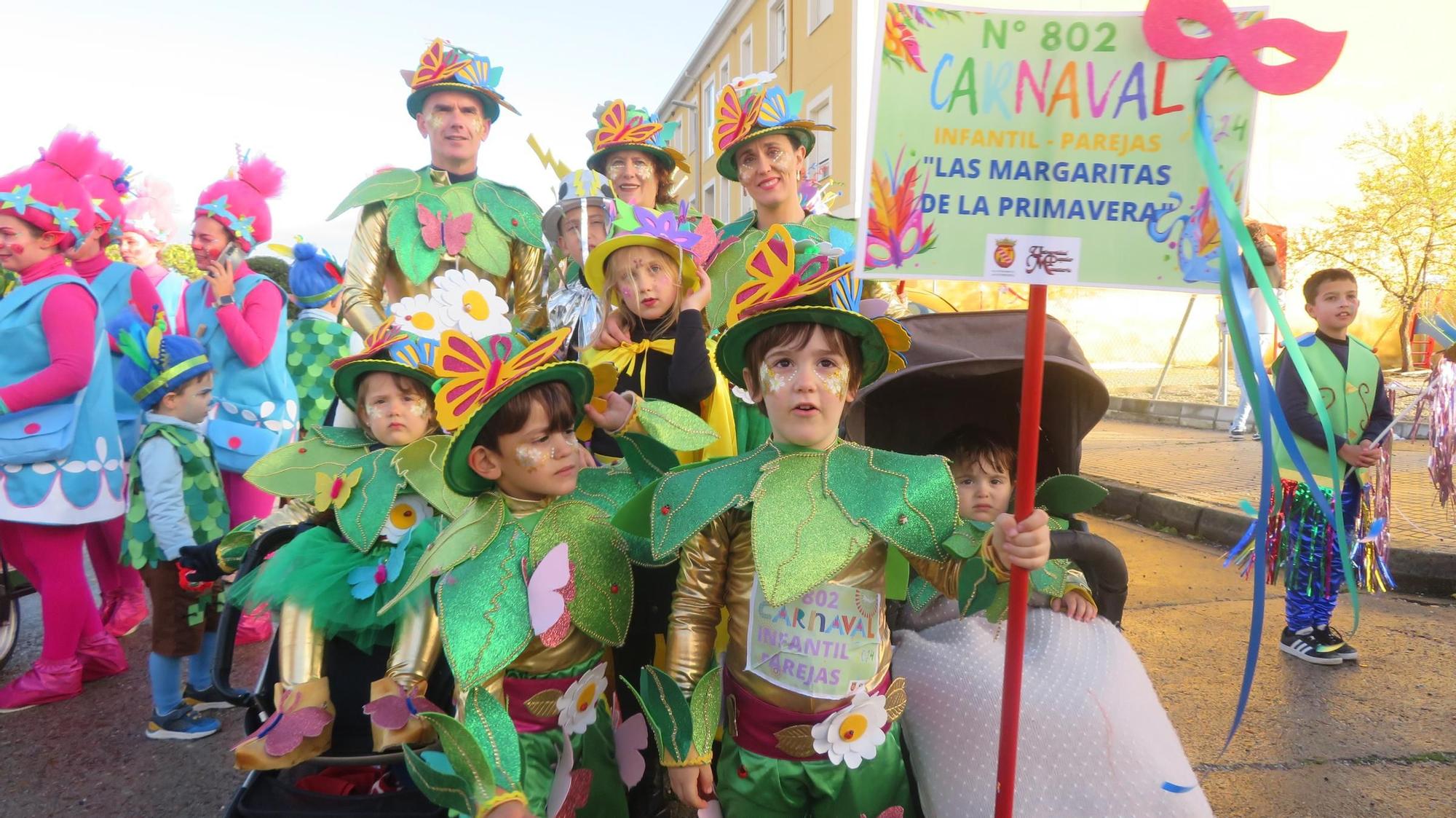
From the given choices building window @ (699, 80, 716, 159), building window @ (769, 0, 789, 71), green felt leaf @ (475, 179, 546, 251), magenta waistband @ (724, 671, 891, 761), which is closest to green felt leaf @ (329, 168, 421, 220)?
green felt leaf @ (475, 179, 546, 251)

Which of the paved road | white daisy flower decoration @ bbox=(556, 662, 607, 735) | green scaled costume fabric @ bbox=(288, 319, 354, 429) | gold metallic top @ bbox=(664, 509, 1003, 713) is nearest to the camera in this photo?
gold metallic top @ bbox=(664, 509, 1003, 713)

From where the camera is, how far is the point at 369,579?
2.24 m

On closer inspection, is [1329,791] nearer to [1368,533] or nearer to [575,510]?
[1368,533]

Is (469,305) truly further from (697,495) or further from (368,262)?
(368,262)

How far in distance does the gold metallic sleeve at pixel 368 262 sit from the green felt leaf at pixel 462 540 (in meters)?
1.68

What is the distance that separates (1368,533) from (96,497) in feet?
19.0

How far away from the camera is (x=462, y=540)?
6.51ft

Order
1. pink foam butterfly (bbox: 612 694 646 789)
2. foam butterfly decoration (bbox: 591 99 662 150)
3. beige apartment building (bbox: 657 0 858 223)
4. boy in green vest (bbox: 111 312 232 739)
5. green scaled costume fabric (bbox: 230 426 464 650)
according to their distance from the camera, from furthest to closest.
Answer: beige apartment building (bbox: 657 0 858 223)
foam butterfly decoration (bbox: 591 99 662 150)
boy in green vest (bbox: 111 312 232 739)
green scaled costume fabric (bbox: 230 426 464 650)
pink foam butterfly (bbox: 612 694 646 789)

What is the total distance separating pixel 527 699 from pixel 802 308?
1076 millimetres

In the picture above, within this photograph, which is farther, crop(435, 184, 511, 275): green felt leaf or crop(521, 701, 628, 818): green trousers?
crop(435, 184, 511, 275): green felt leaf

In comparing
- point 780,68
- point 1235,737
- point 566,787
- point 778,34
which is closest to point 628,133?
point 566,787

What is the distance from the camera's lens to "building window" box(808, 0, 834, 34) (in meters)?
17.3

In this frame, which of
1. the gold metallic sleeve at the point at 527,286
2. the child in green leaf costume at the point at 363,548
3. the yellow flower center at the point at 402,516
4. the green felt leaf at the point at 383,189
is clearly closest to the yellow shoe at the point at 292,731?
the child in green leaf costume at the point at 363,548

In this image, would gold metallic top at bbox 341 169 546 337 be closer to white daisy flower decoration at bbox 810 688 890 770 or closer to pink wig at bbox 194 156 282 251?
pink wig at bbox 194 156 282 251
